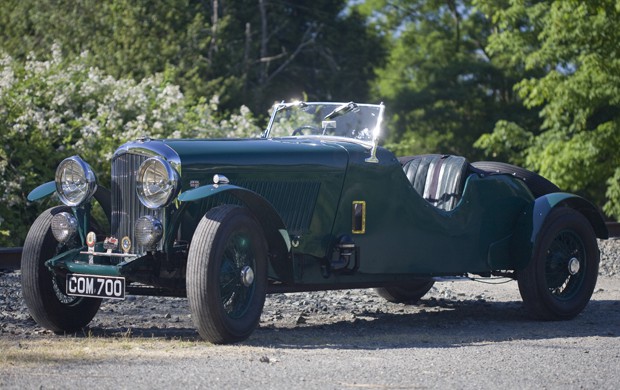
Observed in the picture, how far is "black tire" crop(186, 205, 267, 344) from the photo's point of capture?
244 inches

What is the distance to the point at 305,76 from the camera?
36188 millimetres

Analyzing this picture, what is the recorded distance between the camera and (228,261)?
6516 mm

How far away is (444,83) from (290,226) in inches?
1289

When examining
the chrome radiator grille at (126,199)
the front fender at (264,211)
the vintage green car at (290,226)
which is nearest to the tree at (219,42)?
the vintage green car at (290,226)

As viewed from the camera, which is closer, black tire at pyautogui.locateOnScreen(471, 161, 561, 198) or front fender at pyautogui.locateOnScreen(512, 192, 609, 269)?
front fender at pyautogui.locateOnScreen(512, 192, 609, 269)

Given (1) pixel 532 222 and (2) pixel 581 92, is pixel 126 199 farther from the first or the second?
(2) pixel 581 92

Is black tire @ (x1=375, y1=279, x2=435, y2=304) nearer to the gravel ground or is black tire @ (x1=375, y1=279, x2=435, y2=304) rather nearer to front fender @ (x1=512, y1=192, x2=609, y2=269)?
the gravel ground

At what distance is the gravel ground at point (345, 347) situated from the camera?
5238mm

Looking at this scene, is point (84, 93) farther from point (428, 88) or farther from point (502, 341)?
point (428, 88)

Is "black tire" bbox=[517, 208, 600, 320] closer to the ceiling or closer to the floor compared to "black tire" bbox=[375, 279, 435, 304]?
closer to the ceiling

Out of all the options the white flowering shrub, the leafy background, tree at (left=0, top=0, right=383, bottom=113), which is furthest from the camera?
tree at (left=0, top=0, right=383, bottom=113)

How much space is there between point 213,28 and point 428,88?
36.0 feet

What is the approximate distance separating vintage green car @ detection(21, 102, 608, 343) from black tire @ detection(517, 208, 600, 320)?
11 millimetres

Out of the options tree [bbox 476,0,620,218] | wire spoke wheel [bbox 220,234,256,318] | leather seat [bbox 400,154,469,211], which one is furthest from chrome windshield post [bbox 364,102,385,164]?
tree [bbox 476,0,620,218]
